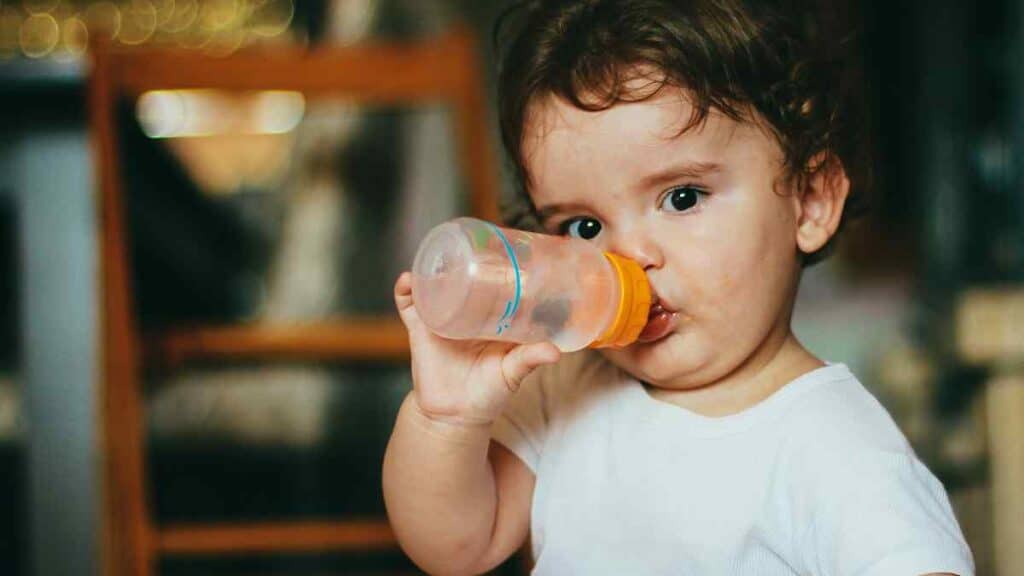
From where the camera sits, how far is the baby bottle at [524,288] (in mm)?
677

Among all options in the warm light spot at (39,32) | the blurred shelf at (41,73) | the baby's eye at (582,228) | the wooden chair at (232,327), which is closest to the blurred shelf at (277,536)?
the wooden chair at (232,327)

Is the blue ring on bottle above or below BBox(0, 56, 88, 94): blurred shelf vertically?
below

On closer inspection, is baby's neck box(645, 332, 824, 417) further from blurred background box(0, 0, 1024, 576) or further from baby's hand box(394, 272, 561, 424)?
blurred background box(0, 0, 1024, 576)

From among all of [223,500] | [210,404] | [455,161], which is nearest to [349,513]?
[223,500]

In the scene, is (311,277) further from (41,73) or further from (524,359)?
(524,359)

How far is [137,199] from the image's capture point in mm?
1824

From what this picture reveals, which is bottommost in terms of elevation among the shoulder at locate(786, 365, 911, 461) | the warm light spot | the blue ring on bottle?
the shoulder at locate(786, 365, 911, 461)

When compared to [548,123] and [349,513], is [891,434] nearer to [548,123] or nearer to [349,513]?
[548,123]

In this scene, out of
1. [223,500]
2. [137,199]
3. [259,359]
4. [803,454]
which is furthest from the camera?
[223,500]

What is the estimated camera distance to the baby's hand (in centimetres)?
75

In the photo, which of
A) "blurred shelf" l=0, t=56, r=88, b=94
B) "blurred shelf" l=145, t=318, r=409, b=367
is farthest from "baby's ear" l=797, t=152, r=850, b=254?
"blurred shelf" l=0, t=56, r=88, b=94

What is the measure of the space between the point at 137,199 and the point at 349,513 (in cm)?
72

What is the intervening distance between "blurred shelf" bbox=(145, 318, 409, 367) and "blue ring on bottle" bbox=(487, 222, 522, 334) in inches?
33.0

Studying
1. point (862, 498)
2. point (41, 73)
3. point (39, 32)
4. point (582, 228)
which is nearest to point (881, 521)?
point (862, 498)
